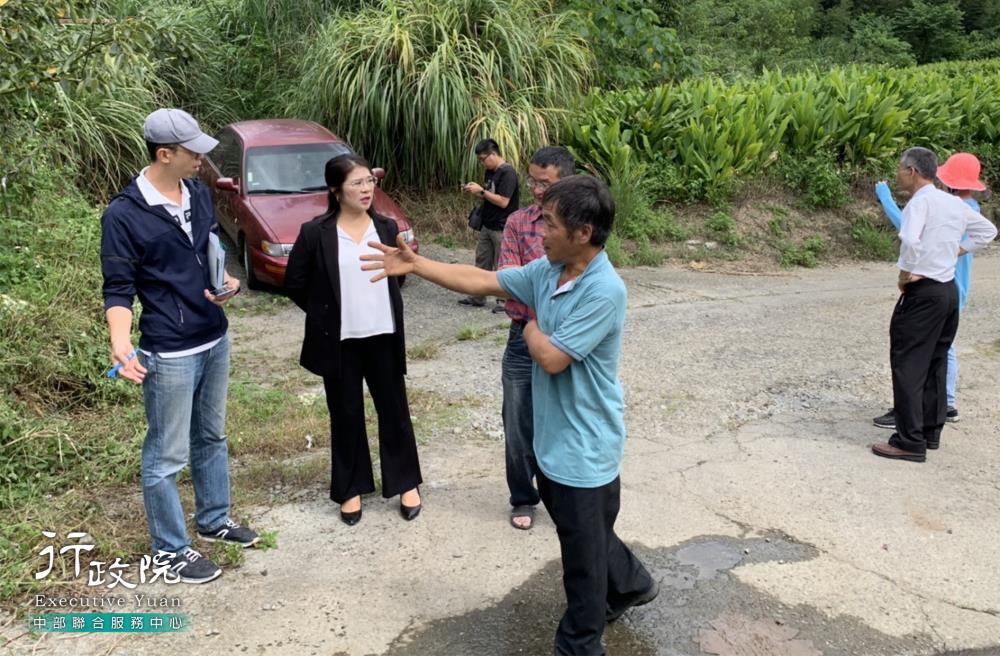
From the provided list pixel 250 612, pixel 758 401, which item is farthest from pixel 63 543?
pixel 758 401

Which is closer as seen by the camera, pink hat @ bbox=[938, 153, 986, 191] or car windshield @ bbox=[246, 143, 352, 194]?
pink hat @ bbox=[938, 153, 986, 191]

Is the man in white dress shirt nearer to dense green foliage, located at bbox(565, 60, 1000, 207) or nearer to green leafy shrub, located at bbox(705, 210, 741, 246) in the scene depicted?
green leafy shrub, located at bbox(705, 210, 741, 246)

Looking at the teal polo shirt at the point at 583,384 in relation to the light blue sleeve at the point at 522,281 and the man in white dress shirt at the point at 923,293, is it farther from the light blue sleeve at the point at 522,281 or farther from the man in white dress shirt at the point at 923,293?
the man in white dress shirt at the point at 923,293

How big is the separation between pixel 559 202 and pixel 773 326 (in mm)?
5740

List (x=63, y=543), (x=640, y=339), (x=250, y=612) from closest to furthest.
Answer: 1. (x=250, y=612)
2. (x=63, y=543)
3. (x=640, y=339)

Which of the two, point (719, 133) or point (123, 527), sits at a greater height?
point (719, 133)

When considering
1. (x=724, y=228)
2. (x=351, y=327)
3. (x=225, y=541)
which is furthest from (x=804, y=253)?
(x=225, y=541)

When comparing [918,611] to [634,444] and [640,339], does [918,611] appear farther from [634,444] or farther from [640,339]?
[640,339]

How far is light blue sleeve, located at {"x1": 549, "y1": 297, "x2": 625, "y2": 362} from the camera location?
117 inches

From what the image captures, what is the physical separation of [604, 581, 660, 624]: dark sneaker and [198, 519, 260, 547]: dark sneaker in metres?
1.66

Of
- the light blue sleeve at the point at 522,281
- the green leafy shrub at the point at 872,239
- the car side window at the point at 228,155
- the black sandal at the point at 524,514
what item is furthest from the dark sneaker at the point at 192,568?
the green leafy shrub at the point at 872,239

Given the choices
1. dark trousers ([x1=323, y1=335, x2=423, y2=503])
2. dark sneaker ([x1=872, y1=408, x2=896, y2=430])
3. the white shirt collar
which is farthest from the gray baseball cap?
dark sneaker ([x1=872, y1=408, x2=896, y2=430])

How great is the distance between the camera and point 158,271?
12.0ft

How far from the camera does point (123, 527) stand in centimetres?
424
